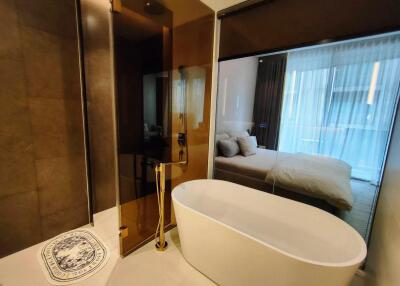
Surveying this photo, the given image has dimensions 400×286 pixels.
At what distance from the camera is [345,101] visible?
1.99 meters

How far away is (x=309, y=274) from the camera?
3.39 ft

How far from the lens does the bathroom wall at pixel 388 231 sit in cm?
111

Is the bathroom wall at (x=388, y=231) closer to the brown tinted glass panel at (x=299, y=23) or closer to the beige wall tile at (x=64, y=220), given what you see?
the brown tinted glass panel at (x=299, y=23)

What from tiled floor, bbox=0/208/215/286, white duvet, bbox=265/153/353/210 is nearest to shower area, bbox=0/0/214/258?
tiled floor, bbox=0/208/215/286

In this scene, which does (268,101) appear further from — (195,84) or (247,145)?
(195,84)

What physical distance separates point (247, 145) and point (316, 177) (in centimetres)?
101

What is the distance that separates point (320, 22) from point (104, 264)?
9.34 feet

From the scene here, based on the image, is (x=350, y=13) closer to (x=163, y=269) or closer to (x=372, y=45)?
(x=372, y=45)

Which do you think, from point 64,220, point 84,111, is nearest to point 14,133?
point 84,111

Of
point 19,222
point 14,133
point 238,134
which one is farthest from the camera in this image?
point 238,134

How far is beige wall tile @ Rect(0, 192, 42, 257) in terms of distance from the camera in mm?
1624

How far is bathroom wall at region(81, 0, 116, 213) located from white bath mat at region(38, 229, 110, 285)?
46cm

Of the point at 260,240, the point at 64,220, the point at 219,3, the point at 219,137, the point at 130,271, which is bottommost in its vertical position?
the point at 130,271

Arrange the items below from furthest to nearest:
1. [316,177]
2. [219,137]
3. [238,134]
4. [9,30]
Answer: [238,134] < [219,137] < [316,177] < [9,30]
